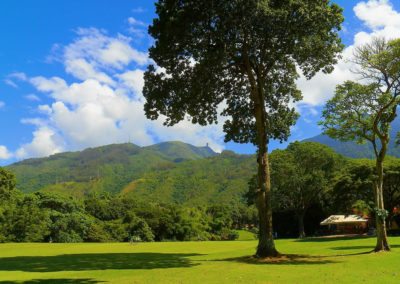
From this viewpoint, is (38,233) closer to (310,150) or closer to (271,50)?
(310,150)

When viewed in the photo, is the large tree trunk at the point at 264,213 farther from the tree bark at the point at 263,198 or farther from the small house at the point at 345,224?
the small house at the point at 345,224

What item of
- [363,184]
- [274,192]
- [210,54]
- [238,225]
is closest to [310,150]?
[274,192]

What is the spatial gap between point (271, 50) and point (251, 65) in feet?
6.36

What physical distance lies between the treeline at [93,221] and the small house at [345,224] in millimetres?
26469

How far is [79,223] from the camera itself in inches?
2808

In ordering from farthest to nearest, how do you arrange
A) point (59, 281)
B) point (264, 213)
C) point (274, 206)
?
point (274, 206), point (264, 213), point (59, 281)

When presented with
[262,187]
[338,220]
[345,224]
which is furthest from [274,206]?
[262,187]

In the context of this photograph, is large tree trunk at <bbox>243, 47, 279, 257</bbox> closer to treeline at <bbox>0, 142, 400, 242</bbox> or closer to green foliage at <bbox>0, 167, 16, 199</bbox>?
treeline at <bbox>0, 142, 400, 242</bbox>

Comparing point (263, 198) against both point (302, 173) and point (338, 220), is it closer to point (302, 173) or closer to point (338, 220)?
point (302, 173)

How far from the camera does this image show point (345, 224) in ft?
242

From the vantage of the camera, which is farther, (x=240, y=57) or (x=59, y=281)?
(x=240, y=57)

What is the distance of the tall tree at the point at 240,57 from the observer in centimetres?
2145

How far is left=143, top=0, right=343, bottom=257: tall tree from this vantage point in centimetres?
2145

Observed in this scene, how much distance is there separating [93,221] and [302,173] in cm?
3976
